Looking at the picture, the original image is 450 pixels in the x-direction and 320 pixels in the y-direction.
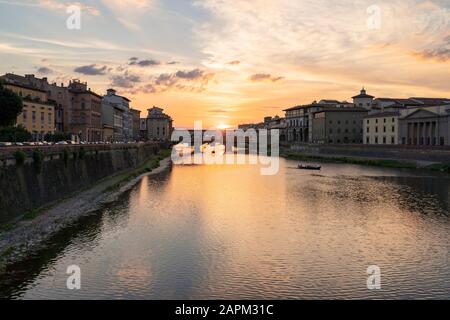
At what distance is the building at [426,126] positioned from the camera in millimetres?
91438

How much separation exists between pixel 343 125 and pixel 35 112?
9641 centimetres

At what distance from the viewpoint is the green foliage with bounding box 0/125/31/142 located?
46406 millimetres

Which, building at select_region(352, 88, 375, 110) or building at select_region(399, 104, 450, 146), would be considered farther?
building at select_region(352, 88, 375, 110)

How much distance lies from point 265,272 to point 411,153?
69.8 meters

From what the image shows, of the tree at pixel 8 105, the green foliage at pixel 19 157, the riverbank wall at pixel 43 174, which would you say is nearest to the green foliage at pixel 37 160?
the riverbank wall at pixel 43 174

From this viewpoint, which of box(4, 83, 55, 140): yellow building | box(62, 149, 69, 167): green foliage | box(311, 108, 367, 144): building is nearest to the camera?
box(62, 149, 69, 167): green foliage

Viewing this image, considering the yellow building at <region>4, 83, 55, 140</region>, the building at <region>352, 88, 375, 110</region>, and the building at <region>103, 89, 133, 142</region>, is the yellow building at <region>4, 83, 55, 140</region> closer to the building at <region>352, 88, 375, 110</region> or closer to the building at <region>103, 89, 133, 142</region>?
the building at <region>103, 89, 133, 142</region>

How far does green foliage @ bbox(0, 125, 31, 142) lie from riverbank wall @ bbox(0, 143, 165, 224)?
252 inches

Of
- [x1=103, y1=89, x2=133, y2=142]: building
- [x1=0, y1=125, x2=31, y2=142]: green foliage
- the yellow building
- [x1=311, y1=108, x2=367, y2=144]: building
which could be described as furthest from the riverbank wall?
[x1=311, y1=108, x2=367, y2=144]: building

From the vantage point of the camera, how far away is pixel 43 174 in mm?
34094

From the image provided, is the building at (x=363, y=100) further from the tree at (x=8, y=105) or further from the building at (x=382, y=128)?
the tree at (x=8, y=105)

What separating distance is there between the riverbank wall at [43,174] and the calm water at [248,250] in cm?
379

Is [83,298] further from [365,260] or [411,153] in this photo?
[411,153]

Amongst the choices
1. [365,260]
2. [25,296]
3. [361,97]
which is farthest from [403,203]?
[361,97]
